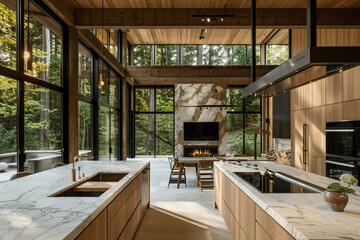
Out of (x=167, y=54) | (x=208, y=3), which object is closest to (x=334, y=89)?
(x=208, y=3)

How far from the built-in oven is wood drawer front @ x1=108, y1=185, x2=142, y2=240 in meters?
3.86

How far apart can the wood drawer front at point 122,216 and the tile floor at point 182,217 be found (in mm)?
551

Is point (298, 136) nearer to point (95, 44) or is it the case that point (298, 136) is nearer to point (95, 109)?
point (95, 109)

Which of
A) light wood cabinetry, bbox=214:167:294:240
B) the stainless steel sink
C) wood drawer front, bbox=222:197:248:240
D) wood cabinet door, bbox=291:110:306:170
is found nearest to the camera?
light wood cabinetry, bbox=214:167:294:240

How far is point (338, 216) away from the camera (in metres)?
1.68

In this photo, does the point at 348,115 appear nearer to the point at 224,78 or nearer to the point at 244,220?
the point at 244,220

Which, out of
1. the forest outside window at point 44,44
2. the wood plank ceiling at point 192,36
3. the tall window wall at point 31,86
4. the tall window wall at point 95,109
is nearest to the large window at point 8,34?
the tall window wall at point 31,86

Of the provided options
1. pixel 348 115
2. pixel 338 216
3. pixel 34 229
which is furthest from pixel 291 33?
pixel 34 229

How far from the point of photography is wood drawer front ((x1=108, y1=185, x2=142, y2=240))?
7.55 feet

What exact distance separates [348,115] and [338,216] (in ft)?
13.1

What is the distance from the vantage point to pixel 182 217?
436 cm

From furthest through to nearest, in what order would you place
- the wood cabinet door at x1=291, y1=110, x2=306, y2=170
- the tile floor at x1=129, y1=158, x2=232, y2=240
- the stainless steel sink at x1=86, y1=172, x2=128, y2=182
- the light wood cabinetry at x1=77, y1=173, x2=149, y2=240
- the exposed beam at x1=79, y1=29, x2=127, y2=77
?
the wood cabinet door at x1=291, y1=110, x2=306, y2=170, the exposed beam at x1=79, y1=29, x2=127, y2=77, the tile floor at x1=129, y1=158, x2=232, y2=240, the stainless steel sink at x1=86, y1=172, x2=128, y2=182, the light wood cabinetry at x1=77, y1=173, x2=149, y2=240

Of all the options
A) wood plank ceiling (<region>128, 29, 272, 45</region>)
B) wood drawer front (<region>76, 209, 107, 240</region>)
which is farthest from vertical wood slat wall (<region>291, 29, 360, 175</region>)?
wood drawer front (<region>76, 209, 107, 240</region>)

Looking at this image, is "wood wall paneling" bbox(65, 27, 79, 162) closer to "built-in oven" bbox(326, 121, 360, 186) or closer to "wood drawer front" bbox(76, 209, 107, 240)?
"wood drawer front" bbox(76, 209, 107, 240)
